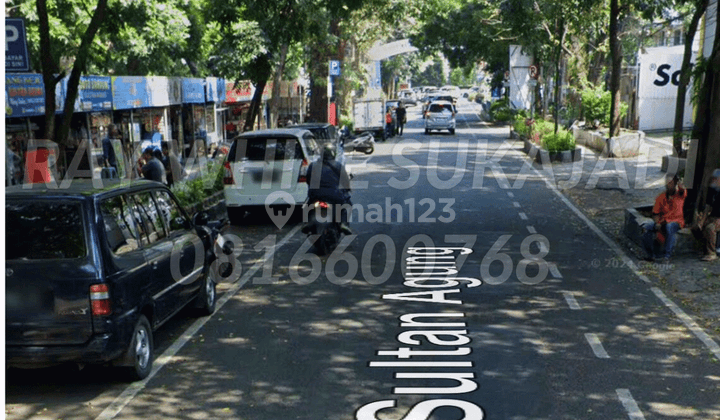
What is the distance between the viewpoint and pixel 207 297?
1002 cm

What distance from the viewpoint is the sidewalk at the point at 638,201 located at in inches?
434

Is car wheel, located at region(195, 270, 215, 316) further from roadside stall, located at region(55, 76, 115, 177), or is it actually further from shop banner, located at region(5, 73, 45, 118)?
roadside stall, located at region(55, 76, 115, 177)

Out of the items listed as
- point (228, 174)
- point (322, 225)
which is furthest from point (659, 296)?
point (228, 174)

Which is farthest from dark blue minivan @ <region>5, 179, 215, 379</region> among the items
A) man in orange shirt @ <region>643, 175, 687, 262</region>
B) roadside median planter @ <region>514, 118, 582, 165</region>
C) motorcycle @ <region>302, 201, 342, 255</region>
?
roadside median planter @ <region>514, 118, 582, 165</region>

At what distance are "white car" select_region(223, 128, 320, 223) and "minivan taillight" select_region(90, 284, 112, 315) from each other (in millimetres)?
9372

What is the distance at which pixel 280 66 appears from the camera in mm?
26578

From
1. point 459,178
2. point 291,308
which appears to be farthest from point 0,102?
point 459,178

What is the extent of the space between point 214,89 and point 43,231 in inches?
1124

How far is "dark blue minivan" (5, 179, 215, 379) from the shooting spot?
695cm

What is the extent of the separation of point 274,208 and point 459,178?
378 inches

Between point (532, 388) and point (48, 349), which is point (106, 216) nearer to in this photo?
point (48, 349)

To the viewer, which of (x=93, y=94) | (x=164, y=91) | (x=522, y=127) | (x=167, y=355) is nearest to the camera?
(x=167, y=355)

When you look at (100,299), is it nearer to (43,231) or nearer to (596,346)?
(43,231)

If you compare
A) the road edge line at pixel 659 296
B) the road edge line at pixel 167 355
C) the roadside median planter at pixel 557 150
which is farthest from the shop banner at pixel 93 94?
the roadside median planter at pixel 557 150
